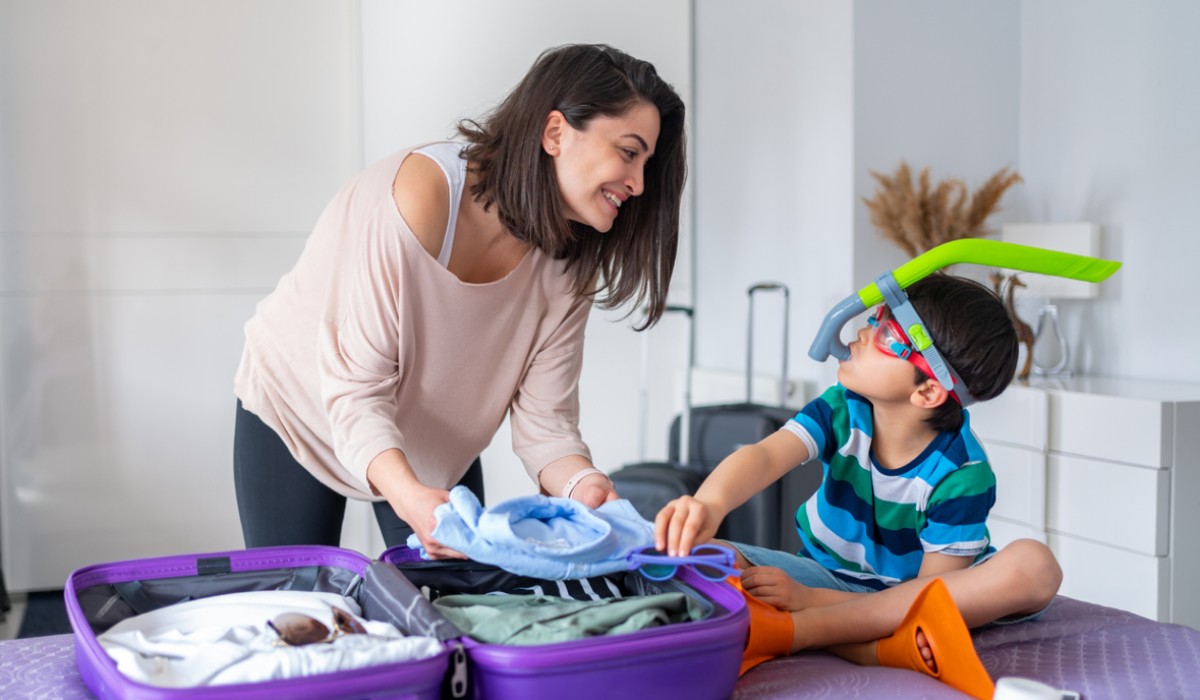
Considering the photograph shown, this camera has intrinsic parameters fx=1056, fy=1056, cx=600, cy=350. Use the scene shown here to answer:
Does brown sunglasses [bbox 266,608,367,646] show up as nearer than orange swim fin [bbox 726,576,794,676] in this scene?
Yes

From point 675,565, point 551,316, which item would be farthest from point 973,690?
point 551,316

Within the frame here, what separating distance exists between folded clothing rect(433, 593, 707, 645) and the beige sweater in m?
0.40

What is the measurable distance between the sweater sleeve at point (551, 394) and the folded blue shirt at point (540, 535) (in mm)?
386

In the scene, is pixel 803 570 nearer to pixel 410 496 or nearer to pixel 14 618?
pixel 410 496

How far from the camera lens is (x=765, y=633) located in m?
1.17

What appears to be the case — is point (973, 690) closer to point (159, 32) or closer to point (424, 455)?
point (424, 455)

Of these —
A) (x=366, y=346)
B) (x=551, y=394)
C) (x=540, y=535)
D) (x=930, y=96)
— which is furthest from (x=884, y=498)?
(x=930, y=96)

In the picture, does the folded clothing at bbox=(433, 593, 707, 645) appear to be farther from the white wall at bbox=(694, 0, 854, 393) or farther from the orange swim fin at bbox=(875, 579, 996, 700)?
the white wall at bbox=(694, 0, 854, 393)

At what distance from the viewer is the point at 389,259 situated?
1.34 metres

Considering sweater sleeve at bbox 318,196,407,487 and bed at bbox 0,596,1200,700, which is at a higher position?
sweater sleeve at bbox 318,196,407,487

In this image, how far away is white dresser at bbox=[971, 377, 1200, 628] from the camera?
7.70 feet

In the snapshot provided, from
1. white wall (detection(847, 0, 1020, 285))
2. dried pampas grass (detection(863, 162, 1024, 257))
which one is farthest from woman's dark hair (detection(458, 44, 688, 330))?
white wall (detection(847, 0, 1020, 285))

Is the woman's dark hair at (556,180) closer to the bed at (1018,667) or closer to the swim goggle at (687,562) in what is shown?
the swim goggle at (687,562)

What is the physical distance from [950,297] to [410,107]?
2344mm
